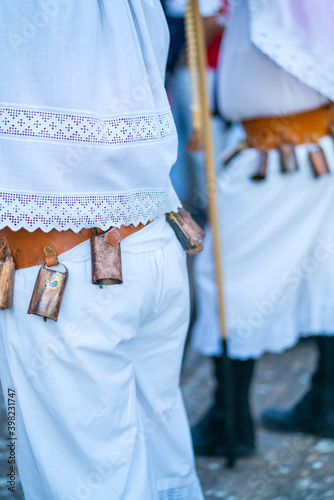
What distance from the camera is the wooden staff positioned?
220cm

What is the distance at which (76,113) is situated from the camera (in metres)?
1.33

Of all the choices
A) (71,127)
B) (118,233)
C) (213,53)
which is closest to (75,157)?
(71,127)

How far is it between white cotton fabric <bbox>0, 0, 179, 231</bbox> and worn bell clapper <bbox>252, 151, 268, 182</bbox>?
101cm

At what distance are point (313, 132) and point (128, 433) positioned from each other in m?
1.52

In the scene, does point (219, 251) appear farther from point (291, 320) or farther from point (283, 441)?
point (283, 441)

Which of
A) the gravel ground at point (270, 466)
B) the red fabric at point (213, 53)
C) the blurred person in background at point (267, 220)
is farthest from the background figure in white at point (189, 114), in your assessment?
the gravel ground at point (270, 466)

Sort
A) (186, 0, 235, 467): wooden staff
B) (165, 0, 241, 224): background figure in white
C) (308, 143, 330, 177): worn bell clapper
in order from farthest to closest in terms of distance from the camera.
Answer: (165, 0, 241, 224): background figure in white
(308, 143, 330, 177): worn bell clapper
(186, 0, 235, 467): wooden staff

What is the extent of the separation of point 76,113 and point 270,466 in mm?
1692

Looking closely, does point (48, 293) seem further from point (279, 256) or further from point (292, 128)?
point (292, 128)

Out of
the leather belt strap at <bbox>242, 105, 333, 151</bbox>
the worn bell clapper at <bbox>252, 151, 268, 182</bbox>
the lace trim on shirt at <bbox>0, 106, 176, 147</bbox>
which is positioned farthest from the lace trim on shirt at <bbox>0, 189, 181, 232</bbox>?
the leather belt strap at <bbox>242, 105, 333, 151</bbox>

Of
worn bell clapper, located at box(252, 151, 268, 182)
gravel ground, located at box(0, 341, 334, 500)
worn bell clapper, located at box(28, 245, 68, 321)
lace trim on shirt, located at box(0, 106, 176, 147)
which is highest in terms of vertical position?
worn bell clapper, located at box(252, 151, 268, 182)

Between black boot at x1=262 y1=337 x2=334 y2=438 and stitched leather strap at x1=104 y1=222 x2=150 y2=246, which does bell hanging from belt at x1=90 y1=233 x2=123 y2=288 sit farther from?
black boot at x1=262 y1=337 x2=334 y2=438

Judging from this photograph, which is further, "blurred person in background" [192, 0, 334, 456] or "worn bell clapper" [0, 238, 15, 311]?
"blurred person in background" [192, 0, 334, 456]

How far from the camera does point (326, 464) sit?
7.93 feet
